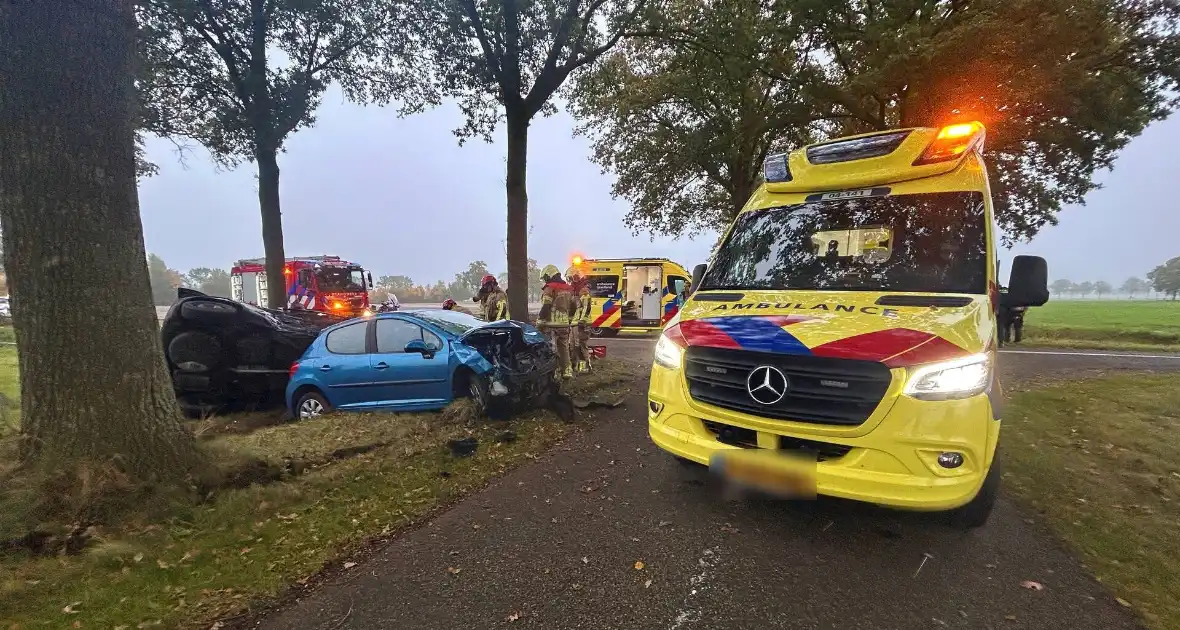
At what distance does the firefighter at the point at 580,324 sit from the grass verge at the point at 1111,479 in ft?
18.9

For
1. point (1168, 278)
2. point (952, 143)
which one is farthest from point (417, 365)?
point (1168, 278)

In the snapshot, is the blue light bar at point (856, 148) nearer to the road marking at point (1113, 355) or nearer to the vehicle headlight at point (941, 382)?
the vehicle headlight at point (941, 382)

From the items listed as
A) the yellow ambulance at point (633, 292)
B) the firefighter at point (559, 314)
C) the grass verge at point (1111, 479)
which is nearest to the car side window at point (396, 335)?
the firefighter at point (559, 314)

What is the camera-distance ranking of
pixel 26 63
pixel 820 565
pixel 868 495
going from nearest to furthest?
pixel 868 495 < pixel 820 565 < pixel 26 63

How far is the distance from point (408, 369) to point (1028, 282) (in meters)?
5.75

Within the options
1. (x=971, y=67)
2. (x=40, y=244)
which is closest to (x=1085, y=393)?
(x=971, y=67)

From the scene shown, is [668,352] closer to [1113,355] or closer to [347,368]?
[347,368]

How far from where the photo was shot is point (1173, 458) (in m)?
4.86

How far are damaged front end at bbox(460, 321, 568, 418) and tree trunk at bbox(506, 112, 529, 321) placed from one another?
3.06 meters

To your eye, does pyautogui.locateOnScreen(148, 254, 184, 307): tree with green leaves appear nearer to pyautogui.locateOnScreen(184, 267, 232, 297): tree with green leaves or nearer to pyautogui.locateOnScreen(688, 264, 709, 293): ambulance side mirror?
pyautogui.locateOnScreen(184, 267, 232, 297): tree with green leaves

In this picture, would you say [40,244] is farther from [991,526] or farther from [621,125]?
[621,125]

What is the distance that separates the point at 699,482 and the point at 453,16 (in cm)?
840

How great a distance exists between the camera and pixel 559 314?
8.81m

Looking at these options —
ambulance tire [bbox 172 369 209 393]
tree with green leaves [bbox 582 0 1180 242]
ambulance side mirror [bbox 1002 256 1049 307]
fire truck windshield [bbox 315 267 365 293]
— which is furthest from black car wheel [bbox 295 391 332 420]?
fire truck windshield [bbox 315 267 365 293]
